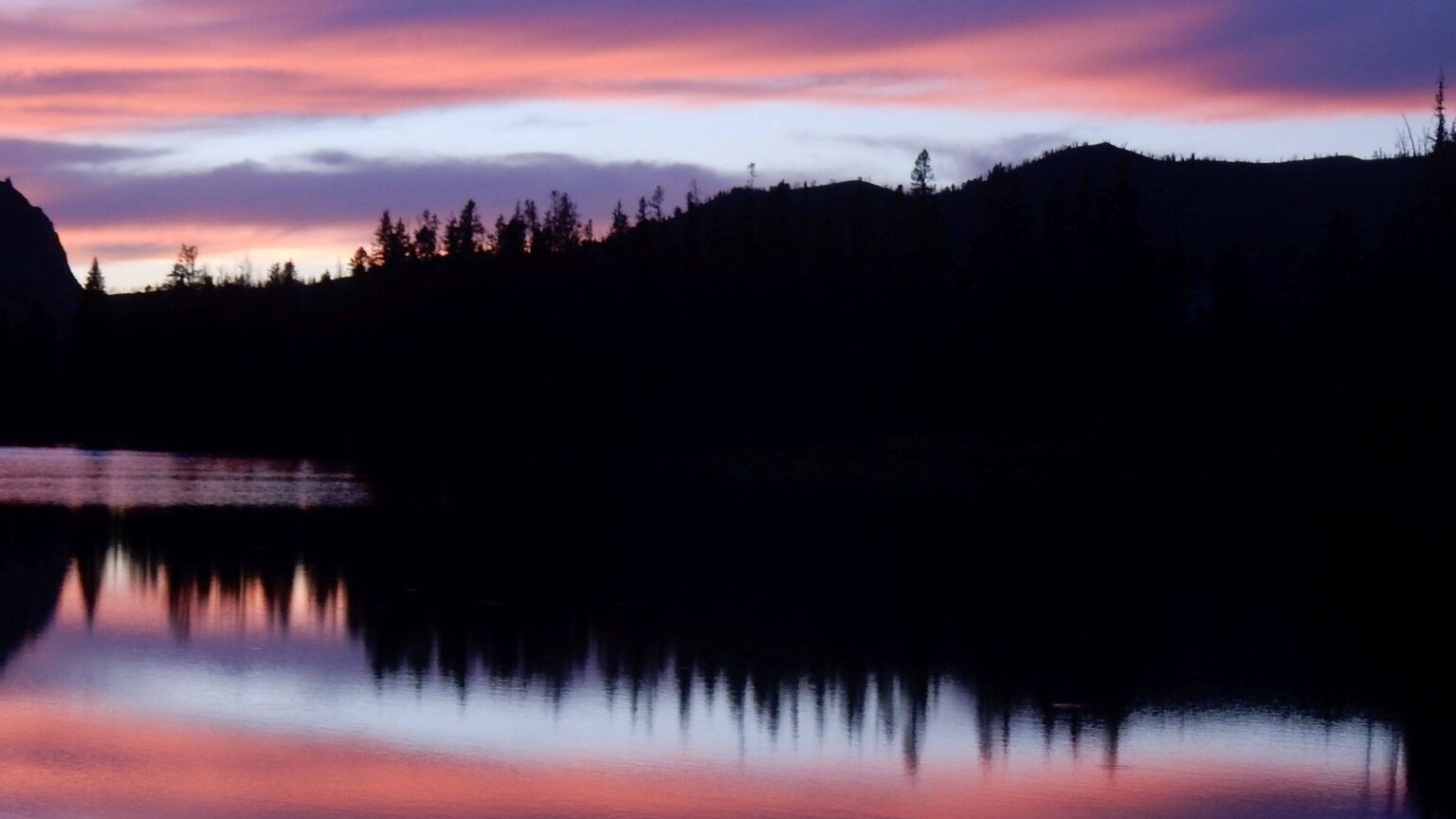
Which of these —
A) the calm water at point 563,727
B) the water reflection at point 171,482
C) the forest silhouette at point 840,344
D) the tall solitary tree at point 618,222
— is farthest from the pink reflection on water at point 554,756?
the tall solitary tree at point 618,222

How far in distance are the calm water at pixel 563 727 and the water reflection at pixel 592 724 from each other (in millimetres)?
43

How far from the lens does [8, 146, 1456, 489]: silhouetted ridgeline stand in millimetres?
70938

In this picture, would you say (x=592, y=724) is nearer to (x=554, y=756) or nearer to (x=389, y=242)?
(x=554, y=756)

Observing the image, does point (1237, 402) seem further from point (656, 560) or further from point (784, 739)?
point (784, 739)

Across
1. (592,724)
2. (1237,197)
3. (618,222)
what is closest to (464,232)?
(618,222)

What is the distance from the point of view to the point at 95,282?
142 metres

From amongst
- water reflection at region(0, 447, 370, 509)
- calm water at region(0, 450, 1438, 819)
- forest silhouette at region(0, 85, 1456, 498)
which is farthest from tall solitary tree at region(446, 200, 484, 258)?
calm water at region(0, 450, 1438, 819)

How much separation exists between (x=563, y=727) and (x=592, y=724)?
12.5 inches

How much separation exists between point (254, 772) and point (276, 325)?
12100 centimetres

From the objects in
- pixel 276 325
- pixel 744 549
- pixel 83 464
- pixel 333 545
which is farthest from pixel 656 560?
pixel 276 325

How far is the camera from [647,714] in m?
16.2

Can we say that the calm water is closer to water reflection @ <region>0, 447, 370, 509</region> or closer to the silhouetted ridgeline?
water reflection @ <region>0, 447, 370, 509</region>

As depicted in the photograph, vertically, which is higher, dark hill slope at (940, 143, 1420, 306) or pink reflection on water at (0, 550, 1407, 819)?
dark hill slope at (940, 143, 1420, 306)

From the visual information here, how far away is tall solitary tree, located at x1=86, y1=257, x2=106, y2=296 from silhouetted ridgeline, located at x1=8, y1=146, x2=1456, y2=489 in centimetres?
150
